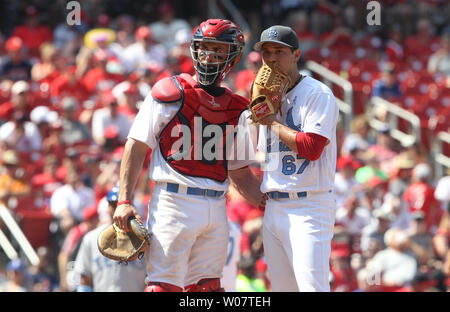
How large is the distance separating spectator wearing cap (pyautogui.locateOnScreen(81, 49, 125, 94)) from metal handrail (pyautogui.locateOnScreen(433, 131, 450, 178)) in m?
4.59

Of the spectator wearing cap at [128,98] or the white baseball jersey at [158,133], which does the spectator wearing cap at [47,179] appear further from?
the white baseball jersey at [158,133]

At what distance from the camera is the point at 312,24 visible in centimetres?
1548

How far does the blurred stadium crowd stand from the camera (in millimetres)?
8594

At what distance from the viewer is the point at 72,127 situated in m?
10.8

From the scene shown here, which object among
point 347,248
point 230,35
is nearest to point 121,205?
point 230,35

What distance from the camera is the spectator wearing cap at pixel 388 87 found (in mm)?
13430

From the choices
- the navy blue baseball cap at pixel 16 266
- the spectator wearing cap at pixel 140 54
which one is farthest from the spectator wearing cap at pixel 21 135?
the spectator wearing cap at pixel 140 54

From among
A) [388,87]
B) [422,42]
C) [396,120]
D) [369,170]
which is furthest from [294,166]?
[422,42]

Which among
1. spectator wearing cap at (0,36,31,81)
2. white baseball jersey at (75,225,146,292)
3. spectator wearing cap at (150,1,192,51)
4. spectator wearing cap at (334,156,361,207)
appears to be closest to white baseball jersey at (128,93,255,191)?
white baseball jersey at (75,225,146,292)

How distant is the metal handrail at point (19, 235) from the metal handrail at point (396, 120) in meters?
5.48

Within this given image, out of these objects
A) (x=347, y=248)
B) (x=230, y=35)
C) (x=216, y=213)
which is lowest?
(x=347, y=248)

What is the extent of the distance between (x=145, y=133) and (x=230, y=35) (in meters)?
0.76

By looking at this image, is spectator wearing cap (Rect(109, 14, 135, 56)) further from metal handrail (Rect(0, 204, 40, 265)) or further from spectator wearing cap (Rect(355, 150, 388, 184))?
metal handrail (Rect(0, 204, 40, 265))
